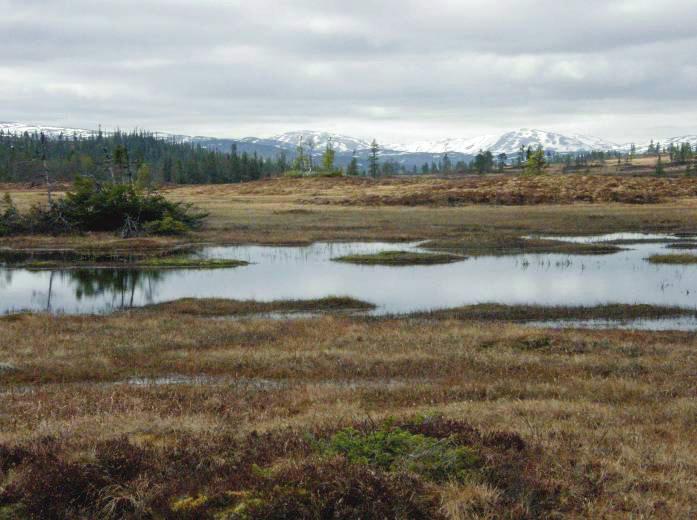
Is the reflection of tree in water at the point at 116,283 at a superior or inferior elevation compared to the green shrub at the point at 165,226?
inferior

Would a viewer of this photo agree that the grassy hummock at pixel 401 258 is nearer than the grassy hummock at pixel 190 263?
No

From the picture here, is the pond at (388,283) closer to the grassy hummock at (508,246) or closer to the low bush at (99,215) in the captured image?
the grassy hummock at (508,246)

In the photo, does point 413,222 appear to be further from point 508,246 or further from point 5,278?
point 5,278

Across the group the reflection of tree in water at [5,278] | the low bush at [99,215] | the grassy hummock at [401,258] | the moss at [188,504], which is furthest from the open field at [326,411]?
the low bush at [99,215]

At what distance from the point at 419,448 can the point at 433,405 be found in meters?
5.38

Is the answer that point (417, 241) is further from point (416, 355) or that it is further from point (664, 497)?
point (664, 497)

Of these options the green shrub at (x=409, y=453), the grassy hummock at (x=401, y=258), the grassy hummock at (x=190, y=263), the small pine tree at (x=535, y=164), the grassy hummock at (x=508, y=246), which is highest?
the small pine tree at (x=535, y=164)

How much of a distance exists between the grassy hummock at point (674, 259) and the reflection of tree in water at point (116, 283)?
3197 cm

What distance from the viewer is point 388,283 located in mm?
38781

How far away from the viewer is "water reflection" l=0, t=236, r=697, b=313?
33.8m

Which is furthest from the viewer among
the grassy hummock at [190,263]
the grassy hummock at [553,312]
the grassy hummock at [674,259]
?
the grassy hummock at [190,263]

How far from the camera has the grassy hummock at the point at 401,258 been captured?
152 ft

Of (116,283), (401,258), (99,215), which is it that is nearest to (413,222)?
(401,258)

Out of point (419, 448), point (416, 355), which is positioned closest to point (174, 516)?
point (419, 448)
